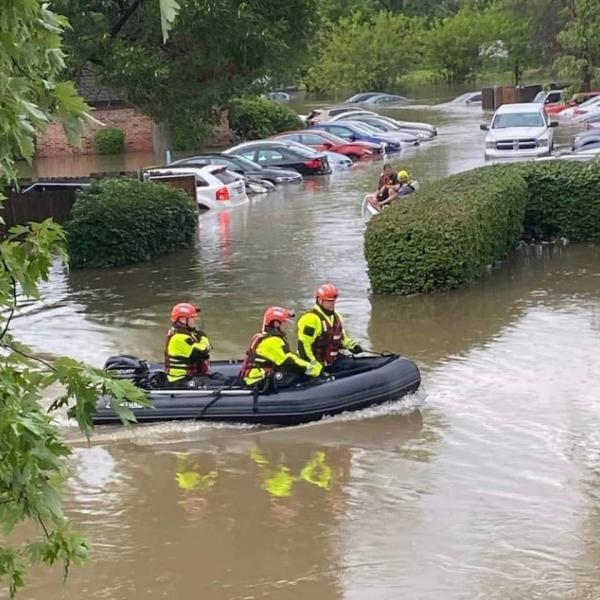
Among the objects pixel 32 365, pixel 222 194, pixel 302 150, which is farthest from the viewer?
pixel 302 150

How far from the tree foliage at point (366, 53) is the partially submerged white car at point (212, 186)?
46.4 m

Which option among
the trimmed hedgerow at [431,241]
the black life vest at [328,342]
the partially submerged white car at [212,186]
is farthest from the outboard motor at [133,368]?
the partially submerged white car at [212,186]

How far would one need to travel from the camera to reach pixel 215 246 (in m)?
22.8

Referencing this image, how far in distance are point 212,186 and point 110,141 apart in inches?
695

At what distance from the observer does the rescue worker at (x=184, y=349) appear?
11586mm

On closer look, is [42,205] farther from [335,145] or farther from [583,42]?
[335,145]

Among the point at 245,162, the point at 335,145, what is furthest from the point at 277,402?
the point at 335,145

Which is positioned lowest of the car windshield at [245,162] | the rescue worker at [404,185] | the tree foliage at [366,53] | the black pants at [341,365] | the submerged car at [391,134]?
the black pants at [341,365]

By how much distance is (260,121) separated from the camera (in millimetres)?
46219

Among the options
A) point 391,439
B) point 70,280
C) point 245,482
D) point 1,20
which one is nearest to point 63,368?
point 1,20

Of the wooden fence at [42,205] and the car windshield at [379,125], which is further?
the car windshield at [379,125]

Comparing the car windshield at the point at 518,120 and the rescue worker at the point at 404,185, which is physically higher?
the car windshield at the point at 518,120

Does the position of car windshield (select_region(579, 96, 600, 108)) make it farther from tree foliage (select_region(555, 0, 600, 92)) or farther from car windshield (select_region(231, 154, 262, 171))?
tree foliage (select_region(555, 0, 600, 92))

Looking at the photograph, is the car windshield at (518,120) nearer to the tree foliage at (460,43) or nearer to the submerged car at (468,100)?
the submerged car at (468,100)
